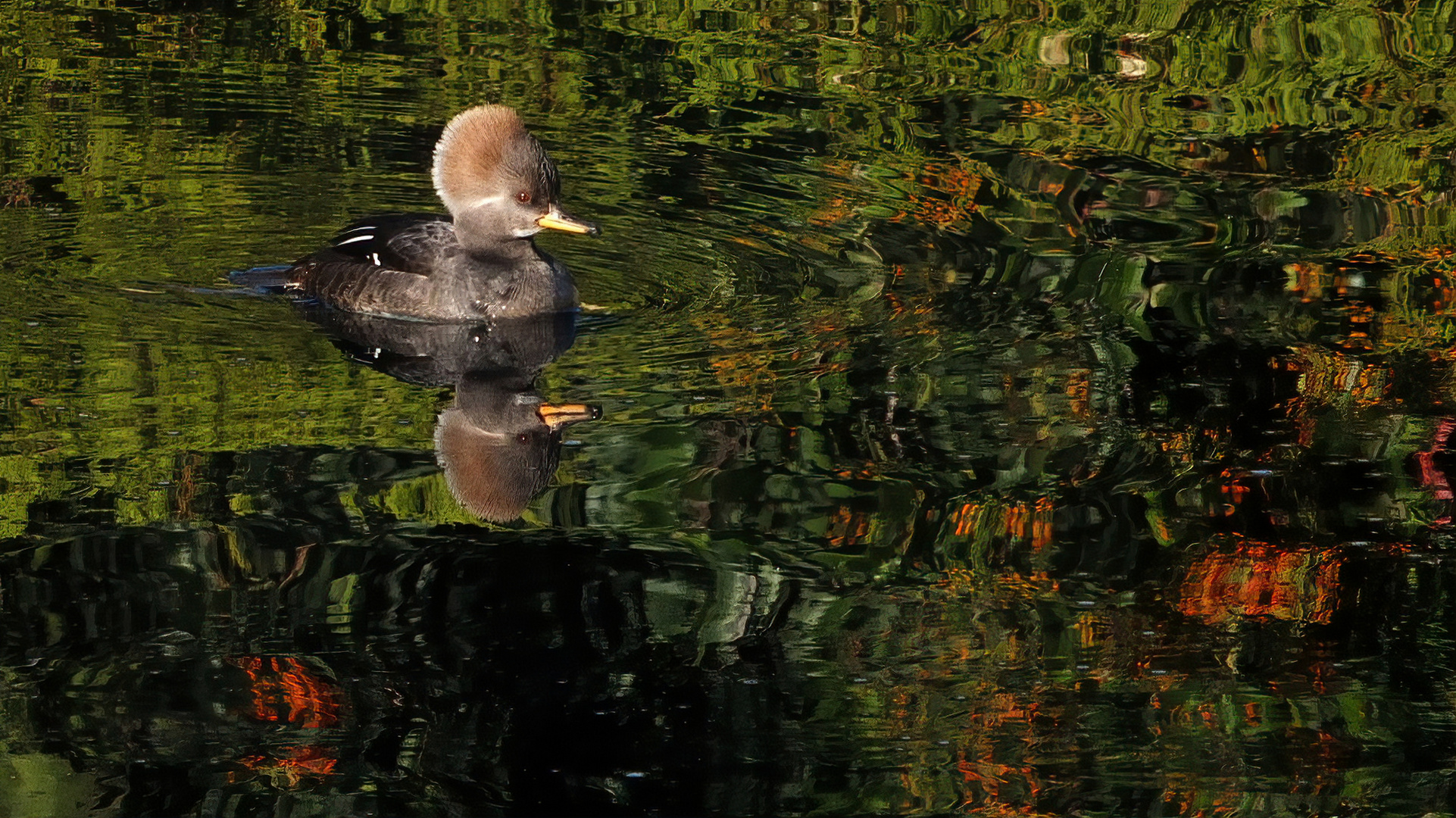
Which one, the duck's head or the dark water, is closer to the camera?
the dark water

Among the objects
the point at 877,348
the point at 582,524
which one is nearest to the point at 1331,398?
the point at 877,348

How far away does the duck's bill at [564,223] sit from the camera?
355 inches

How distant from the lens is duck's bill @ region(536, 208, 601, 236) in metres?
9.01

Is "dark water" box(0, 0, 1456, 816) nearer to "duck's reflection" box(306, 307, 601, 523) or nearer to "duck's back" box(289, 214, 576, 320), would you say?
"duck's reflection" box(306, 307, 601, 523)

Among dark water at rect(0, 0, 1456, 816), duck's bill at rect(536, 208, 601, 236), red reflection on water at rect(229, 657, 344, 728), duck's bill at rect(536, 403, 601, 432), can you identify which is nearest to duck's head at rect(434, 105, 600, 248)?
duck's bill at rect(536, 208, 601, 236)

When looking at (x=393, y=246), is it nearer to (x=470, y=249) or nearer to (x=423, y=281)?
(x=423, y=281)

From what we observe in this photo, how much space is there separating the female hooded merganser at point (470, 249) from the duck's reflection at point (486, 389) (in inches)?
3.9

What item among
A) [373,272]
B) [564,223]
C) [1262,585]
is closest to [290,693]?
[1262,585]

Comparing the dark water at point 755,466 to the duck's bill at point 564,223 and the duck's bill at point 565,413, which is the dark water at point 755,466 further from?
the duck's bill at point 564,223

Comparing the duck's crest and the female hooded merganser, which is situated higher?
the duck's crest

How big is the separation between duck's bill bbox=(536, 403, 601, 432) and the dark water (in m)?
0.07

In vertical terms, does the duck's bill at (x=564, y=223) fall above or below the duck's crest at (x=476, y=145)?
below

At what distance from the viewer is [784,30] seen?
1381 centimetres

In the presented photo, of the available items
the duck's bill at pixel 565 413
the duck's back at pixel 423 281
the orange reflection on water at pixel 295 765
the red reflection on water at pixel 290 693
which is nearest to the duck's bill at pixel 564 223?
the duck's back at pixel 423 281
